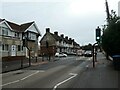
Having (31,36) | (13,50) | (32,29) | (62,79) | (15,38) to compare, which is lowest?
(62,79)

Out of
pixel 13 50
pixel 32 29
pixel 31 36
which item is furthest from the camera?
pixel 32 29

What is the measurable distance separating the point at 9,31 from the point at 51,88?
3921 centimetres

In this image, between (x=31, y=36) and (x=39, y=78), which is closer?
(x=39, y=78)

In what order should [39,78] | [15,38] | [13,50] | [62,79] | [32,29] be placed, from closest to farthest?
1. [62,79]
2. [39,78]
3. [13,50]
4. [15,38]
5. [32,29]

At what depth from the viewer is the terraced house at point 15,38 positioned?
4697 centimetres

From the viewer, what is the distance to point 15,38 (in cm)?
5100

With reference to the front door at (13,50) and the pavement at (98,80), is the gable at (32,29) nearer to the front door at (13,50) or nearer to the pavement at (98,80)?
the front door at (13,50)

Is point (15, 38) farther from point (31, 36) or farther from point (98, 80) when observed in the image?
point (98, 80)

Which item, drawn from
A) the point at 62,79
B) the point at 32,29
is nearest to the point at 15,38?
the point at 32,29

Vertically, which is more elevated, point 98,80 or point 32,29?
point 32,29

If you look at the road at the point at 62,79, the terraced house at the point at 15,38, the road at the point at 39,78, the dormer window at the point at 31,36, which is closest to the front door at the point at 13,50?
the terraced house at the point at 15,38

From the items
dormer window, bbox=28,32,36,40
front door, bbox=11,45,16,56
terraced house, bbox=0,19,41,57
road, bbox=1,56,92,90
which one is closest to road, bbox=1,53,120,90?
road, bbox=1,56,92,90

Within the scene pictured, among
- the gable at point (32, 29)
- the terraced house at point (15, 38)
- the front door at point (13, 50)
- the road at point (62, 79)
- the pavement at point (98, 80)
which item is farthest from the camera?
the gable at point (32, 29)

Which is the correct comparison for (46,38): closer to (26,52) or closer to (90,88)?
(26,52)
